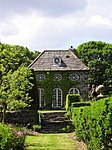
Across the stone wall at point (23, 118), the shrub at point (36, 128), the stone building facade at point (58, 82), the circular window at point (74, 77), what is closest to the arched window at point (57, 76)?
the stone building facade at point (58, 82)

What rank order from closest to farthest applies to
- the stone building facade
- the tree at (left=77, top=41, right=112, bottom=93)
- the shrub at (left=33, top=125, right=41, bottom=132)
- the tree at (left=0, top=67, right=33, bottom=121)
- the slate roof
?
the tree at (left=0, top=67, right=33, bottom=121) → the shrub at (left=33, top=125, right=41, bottom=132) → the stone building facade → the slate roof → the tree at (left=77, top=41, right=112, bottom=93)

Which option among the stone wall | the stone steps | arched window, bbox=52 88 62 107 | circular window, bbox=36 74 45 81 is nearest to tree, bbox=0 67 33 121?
the stone wall

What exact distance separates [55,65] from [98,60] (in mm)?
19544

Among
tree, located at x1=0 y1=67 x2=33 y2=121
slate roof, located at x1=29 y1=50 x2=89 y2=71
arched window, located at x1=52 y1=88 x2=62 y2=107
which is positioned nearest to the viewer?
tree, located at x1=0 y1=67 x2=33 y2=121

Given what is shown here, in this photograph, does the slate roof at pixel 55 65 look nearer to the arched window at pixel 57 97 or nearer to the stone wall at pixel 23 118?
the arched window at pixel 57 97

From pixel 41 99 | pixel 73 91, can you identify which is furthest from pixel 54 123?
pixel 73 91

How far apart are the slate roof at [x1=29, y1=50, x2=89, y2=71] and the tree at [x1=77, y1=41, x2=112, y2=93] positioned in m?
A: 14.7

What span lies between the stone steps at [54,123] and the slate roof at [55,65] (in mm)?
12477

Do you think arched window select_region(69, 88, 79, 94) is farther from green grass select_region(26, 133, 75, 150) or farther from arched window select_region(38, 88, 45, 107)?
green grass select_region(26, 133, 75, 150)

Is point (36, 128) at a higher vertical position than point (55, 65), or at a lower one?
lower

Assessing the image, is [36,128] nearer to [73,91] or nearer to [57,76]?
[73,91]

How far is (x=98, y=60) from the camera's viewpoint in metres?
64.9

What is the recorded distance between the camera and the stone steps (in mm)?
29500

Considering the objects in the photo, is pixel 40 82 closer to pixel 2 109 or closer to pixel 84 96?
pixel 84 96
